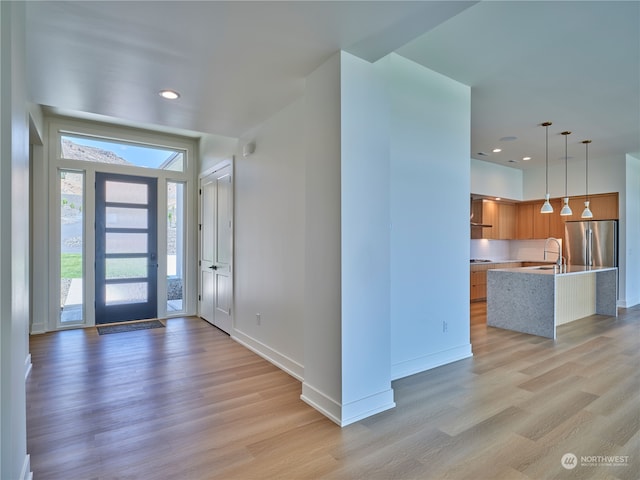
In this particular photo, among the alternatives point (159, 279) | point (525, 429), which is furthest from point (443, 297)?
point (159, 279)

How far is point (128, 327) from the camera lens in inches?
209

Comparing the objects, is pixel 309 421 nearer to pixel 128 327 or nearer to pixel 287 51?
pixel 287 51

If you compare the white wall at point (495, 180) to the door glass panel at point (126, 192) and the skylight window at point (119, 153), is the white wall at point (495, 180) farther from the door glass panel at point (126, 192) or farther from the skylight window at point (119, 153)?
the door glass panel at point (126, 192)

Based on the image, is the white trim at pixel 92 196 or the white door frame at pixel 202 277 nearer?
the white door frame at pixel 202 277

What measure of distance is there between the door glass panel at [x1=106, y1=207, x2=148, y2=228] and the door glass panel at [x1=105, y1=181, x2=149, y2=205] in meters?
0.14

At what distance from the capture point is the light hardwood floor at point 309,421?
78.3 inches

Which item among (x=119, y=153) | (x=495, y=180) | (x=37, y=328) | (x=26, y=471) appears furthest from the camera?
(x=495, y=180)

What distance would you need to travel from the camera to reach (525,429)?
7.72ft

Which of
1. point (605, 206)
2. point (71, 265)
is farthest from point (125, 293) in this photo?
point (605, 206)

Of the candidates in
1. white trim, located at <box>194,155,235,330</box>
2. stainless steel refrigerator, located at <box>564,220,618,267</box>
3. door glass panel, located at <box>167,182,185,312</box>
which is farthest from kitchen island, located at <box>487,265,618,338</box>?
door glass panel, located at <box>167,182,185,312</box>

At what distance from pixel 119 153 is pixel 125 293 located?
2279 millimetres

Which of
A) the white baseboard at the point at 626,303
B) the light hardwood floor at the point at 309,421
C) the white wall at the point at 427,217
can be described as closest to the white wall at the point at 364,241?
the light hardwood floor at the point at 309,421

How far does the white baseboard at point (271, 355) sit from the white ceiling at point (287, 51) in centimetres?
258

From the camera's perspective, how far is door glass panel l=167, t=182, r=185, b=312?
6062 millimetres
